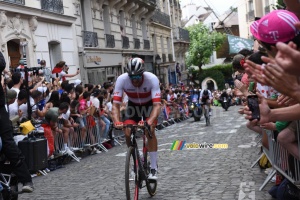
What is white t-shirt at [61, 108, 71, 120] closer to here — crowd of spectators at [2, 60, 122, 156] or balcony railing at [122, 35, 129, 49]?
crowd of spectators at [2, 60, 122, 156]

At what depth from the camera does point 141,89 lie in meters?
7.19

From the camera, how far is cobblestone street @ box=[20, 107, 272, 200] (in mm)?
6770

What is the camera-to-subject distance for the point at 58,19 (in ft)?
67.1

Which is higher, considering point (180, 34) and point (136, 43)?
point (180, 34)

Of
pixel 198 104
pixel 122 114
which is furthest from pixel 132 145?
pixel 198 104

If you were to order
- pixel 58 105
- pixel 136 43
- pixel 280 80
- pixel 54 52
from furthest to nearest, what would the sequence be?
pixel 136 43
pixel 54 52
pixel 58 105
pixel 280 80

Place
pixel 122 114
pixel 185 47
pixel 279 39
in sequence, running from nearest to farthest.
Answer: pixel 279 39, pixel 122 114, pixel 185 47

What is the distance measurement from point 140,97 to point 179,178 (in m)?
1.64

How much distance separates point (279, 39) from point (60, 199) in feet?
15.3

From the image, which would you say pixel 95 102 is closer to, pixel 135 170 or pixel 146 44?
pixel 135 170

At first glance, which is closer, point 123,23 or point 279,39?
point 279,39

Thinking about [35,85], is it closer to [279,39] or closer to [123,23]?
[279,39]

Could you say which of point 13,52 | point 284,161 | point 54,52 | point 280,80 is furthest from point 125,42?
point 280,80

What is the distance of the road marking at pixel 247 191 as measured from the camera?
6.18 meters
